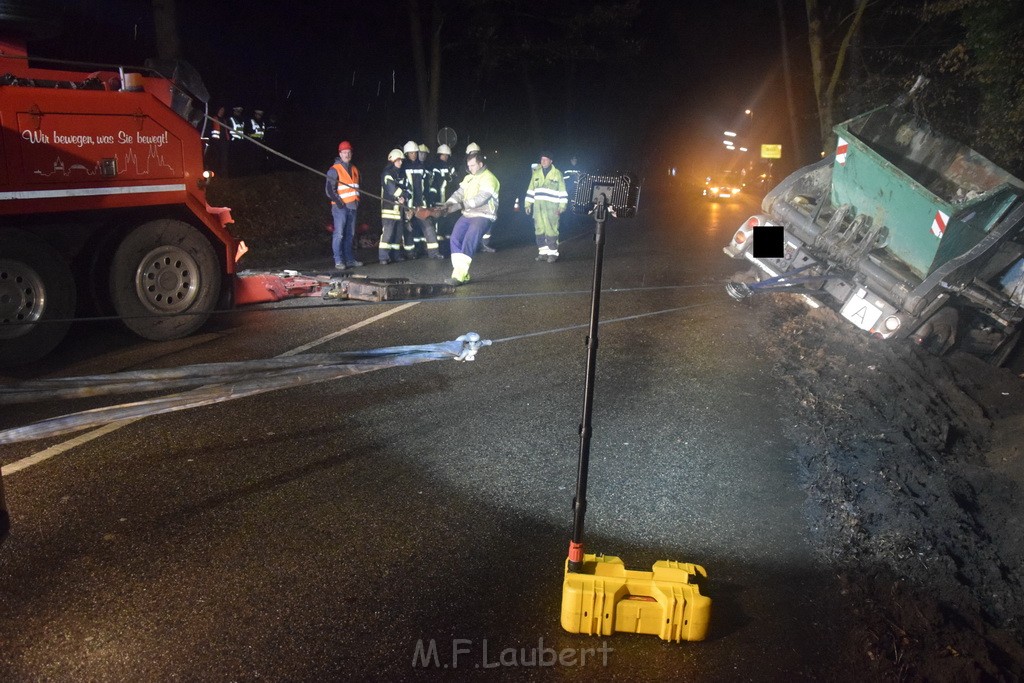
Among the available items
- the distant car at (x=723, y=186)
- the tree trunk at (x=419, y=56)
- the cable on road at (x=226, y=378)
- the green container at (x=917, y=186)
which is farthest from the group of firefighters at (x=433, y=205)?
the distant car at (x=723, y=186)

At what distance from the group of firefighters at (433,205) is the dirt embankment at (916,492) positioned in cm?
430

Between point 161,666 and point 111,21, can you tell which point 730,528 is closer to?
point 161,666

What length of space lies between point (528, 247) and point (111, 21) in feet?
47.7

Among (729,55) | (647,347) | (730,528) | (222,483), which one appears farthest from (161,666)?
(729,55)

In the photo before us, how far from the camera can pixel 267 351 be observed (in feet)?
24.4

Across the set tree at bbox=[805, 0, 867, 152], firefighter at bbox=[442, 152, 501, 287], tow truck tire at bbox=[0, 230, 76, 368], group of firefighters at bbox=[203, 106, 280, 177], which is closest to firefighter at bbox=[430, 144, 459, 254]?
firefighter at bbox=[442, 152, 501, 287]

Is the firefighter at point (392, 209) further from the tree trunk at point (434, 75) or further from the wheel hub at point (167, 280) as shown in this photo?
the tree trunk at point (434, 75)

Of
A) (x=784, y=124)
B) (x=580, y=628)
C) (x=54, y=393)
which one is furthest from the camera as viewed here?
(x=784, y=124)

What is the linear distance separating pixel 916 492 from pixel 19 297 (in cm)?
717

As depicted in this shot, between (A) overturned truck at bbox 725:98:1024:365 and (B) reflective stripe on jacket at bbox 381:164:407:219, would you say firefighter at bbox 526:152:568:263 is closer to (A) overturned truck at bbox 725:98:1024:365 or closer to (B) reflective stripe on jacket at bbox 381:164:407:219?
(B) reflective stripe on jacket at bbox 381:164:407:219

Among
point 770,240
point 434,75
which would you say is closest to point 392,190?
point 770,240

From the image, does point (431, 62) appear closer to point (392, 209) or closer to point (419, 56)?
point (419, 56)

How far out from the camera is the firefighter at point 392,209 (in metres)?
12.8

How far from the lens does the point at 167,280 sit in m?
7.93
